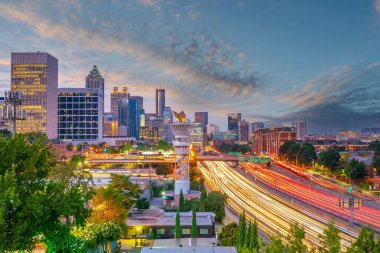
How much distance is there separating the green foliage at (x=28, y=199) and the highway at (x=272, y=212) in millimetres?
19448

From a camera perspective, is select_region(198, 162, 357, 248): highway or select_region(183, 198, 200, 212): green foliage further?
select_region(183, 198, 200, 212): green foliage

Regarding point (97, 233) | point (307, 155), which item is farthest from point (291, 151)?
point (97, 233)

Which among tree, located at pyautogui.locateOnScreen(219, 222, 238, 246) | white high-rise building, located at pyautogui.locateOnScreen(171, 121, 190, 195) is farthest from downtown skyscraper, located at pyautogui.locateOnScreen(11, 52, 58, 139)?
tree, located at pyautogui.locateOnScreen(219, 222, 238, 246)

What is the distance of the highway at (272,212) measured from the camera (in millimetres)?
45594

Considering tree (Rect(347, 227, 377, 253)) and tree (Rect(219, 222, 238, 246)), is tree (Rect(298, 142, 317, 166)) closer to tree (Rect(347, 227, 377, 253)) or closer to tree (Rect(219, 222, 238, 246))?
tree (Rect(219, 222, 238, 246))

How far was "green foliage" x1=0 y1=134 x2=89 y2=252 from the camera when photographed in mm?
18281

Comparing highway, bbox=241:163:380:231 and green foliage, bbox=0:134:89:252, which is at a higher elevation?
green foliage, bbox=0:134:89:252

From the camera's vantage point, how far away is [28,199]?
18.9 meters

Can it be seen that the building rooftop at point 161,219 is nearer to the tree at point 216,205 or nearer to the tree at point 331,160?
the tree at point 216,205

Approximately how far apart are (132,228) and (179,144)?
31698 mm

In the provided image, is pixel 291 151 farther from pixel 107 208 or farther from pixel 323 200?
pixel 107 208

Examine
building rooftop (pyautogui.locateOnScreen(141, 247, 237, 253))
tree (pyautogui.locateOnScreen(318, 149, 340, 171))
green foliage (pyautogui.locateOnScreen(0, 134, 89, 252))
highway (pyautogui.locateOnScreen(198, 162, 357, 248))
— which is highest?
green foliage (pyautogui.locateOnScreen(0, 134, 89, 252))

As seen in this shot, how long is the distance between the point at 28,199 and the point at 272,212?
153 ft

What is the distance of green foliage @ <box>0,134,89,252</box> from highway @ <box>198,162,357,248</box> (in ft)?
63.8
